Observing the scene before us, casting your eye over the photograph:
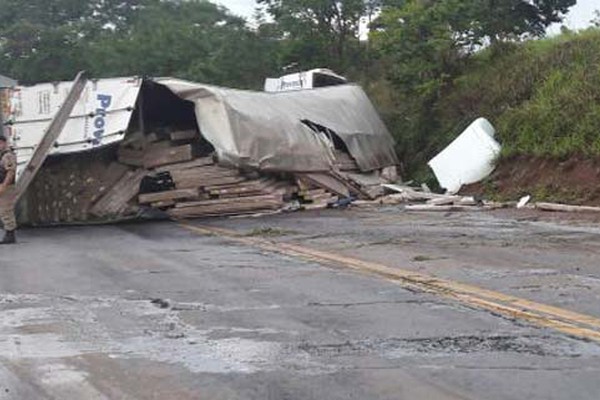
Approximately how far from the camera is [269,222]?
15469 mm

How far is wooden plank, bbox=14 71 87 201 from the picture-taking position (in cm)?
1529

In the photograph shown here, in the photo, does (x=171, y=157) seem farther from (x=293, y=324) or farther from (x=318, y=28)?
(x=318, y=28)

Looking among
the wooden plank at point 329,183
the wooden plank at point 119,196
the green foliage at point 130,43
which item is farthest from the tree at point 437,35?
the green foliage at point 130,43

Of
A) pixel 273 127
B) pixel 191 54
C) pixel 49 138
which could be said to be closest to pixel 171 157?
pixel 273 127

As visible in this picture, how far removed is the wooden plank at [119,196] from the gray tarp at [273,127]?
61.8 inches

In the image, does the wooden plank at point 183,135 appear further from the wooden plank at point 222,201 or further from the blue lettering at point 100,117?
the blue lettering at point 100,117

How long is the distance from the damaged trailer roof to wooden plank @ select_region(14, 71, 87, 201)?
15 centimetres

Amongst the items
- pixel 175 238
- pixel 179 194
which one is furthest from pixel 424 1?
pixel 175 238

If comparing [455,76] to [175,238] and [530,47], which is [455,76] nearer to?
[530,47]

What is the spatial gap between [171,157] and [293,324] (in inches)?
422

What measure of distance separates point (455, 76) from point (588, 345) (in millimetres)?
18174

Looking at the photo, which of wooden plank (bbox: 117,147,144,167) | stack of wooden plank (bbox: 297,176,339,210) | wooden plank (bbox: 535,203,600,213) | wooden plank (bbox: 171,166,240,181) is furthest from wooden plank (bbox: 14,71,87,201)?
wooden plank (bbox: 535,203,600,213)

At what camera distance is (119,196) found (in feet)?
55.7

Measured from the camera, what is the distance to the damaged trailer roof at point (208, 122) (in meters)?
16.2
